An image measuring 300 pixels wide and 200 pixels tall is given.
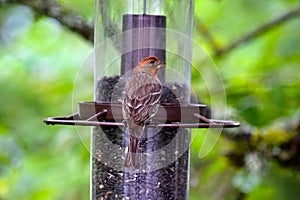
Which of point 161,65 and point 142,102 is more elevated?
point 161,65

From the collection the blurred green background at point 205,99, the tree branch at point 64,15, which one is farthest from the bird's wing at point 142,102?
the tree branch at point 64,15

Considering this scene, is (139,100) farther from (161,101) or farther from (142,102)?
(161,101)

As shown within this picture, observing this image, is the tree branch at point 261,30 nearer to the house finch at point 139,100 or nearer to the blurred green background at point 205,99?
the blurred green background at point 205,99

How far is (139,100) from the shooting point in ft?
11.8

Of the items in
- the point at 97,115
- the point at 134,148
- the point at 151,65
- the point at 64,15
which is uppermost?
the point at 64,15

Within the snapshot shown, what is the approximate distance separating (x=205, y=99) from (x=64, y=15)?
1.16 meters

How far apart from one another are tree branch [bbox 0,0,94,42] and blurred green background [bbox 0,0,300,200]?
5.7 inches

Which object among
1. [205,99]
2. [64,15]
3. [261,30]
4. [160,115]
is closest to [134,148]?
[160,115]

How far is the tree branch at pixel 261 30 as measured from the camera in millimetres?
5500

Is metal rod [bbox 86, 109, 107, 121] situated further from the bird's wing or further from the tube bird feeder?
the bird's wing

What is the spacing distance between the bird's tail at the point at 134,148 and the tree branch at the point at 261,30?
2.10 meters

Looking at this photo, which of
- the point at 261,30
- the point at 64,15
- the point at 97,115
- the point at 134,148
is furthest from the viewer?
the point at 261,30

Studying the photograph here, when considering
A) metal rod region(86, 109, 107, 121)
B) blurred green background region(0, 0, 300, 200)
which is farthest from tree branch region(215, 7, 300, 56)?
metal rod region(86, 109, 107, 121)

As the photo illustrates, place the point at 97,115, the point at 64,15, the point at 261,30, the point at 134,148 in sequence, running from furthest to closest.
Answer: the point at 261,30 < the point at 64,15 < the point at 134,148 < the point at 97,115
